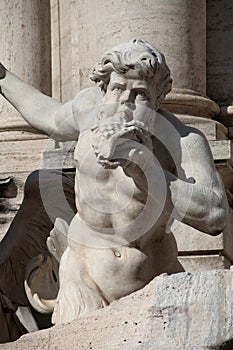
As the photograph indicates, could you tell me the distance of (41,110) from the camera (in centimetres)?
850

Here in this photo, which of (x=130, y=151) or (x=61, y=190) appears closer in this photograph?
(x=130, y=151)

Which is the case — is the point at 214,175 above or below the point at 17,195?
above

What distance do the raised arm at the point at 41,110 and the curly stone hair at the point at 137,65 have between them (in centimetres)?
49

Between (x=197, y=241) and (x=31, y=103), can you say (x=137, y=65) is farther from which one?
(x=197, y=241)

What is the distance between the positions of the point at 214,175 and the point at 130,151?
546 mm

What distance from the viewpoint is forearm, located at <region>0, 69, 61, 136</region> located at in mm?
8430

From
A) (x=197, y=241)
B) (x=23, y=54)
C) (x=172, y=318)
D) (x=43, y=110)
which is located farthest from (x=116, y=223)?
(x=23, y=54)

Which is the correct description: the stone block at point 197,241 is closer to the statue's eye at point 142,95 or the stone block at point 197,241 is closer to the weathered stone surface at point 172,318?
the statue's eye at point 142,95

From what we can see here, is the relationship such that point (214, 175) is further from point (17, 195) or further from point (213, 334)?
point (17, 195)

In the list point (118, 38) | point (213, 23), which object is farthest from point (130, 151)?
point (213, 23)

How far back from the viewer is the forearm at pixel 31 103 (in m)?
8.43

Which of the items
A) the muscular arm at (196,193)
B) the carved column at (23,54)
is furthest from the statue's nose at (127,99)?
the carved column at (23,54)

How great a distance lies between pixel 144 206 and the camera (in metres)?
7.84

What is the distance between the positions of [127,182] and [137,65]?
1.78 ft
